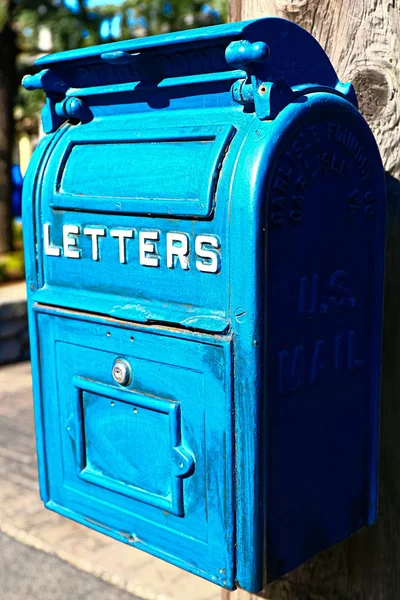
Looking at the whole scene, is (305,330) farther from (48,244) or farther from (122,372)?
(48,244)

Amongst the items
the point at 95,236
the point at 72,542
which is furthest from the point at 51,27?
the point at 95,236

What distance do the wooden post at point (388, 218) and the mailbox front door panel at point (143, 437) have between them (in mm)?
527

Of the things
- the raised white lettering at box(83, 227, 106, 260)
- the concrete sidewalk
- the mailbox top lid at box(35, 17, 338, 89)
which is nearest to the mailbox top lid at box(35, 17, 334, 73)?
the mailbox top lid at box(35, 17, 338, 89)

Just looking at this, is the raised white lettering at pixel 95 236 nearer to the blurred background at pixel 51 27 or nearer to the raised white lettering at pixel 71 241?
the raised white lettering at pixel 71 241

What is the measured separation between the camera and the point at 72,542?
3.32 m

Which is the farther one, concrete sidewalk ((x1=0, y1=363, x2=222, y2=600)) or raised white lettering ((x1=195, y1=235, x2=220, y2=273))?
concrete sidewalk ((x1=0, y1=363, x2=222, y2=600))

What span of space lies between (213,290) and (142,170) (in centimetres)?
31

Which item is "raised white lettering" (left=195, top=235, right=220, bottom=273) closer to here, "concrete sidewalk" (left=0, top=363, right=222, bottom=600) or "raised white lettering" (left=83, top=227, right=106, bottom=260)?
"raised white lettering" (left=83, top=227, right=106, bottom=260)

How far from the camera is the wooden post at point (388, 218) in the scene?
1.73m

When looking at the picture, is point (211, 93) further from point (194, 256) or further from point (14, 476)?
point (14, 476)

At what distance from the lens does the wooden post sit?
5.67ft

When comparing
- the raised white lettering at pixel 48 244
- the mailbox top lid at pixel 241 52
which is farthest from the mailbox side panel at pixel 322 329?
the raised white lettering at pixel 48 244

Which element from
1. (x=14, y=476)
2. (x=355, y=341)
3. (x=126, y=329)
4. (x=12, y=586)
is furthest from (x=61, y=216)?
(x=14, y=476)

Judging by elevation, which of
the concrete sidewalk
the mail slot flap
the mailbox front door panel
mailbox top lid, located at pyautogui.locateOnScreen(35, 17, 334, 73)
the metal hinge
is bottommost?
the concrete sidewalk
